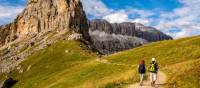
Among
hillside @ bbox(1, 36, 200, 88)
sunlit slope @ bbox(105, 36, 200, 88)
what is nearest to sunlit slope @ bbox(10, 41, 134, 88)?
hillside @ bbox(1, 36, 200, 88)

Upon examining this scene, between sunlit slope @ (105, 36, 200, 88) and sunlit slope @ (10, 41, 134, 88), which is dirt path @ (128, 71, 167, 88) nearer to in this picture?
sunlit slope @ (105, 36, 200, 88)

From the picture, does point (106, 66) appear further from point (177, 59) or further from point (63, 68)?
point (63, 68)

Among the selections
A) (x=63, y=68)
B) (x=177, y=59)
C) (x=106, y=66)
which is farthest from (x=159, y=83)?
(x=63, y=68)

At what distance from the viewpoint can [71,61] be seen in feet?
486

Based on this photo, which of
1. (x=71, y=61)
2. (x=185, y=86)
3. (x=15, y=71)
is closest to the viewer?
(x=185, y=86)

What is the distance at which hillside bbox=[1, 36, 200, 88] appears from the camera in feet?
203

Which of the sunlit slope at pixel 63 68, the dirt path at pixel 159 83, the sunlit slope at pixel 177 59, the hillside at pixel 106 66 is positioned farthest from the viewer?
the sunlit slope at pixel 63 68

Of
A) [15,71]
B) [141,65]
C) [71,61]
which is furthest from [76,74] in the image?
[15,71]

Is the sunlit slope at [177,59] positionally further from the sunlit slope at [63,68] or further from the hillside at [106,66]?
the sunlit slope at [63,68]

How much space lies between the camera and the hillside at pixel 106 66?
6178cm

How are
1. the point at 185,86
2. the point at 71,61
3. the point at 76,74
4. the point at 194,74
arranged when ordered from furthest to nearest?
the point at 71,61, the point at 76,74, the point at 194,74, the point at 185,86

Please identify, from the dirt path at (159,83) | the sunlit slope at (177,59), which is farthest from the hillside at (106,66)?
the dirt path at (159,83)

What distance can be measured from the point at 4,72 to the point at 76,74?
310 feet

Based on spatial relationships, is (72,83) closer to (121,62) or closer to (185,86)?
(121,62)
